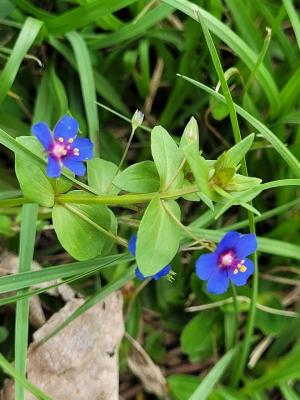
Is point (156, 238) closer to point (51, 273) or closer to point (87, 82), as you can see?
point (51, 273)

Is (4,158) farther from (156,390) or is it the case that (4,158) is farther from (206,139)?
Answer: (156,390)

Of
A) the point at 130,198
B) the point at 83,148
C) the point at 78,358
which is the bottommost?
the point at 78,358

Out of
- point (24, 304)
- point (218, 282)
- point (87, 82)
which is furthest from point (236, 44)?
point (24, 304)

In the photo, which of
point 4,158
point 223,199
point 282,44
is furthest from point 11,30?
point 223,199

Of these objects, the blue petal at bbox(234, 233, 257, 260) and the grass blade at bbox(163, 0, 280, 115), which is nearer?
the blue petal at bbox(234, 233, 257, 260)

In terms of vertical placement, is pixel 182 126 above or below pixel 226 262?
above

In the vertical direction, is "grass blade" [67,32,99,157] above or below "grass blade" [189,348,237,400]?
above

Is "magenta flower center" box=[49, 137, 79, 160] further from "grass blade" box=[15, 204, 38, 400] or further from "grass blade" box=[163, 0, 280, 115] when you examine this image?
"grass blade" box=[163, 0, 280, 115]

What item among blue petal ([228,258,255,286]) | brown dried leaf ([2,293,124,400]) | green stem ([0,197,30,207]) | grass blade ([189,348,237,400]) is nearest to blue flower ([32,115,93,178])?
green stem ([0,197,30,207])
